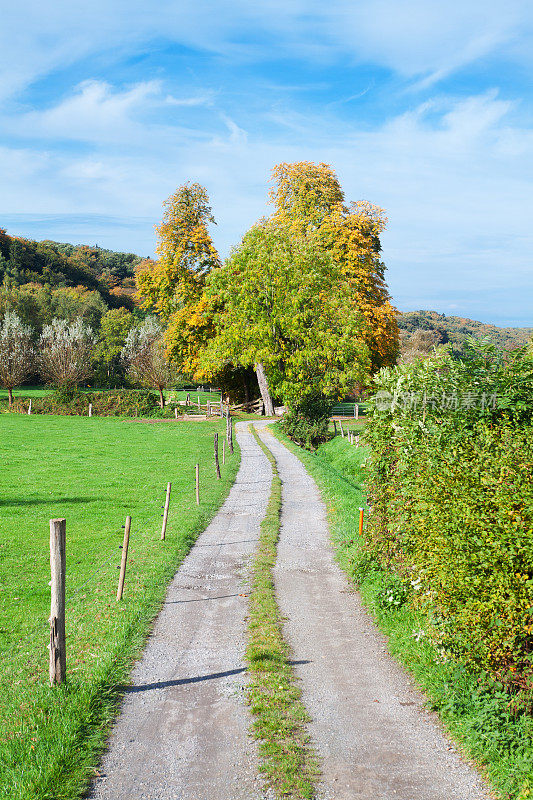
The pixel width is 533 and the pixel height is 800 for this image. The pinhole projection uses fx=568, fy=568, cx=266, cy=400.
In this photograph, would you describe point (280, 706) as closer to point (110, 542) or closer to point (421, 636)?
point (421, 636)

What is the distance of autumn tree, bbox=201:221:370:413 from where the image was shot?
3856cm

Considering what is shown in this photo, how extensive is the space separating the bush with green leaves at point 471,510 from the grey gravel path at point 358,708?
0.95 meters

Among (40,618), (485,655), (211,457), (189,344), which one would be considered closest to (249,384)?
(189,344)

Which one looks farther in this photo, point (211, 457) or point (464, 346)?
point (211, 457)

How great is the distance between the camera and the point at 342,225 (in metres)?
46.2

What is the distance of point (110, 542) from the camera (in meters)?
14.9

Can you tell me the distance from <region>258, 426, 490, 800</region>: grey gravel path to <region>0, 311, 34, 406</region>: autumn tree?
53947 mm

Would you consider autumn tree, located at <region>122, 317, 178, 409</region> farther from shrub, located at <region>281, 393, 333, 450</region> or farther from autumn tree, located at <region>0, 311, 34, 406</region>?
shrub, located at <region>281, 393, 333, 450</region>

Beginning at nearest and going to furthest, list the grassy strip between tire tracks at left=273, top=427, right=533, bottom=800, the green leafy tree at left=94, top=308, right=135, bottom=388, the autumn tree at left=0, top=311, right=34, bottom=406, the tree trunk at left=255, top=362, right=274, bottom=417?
the grassy strip between tire tracks at left=273, top=427, right=533, bottom=800 < the tree trunk at left=255, top=362, right=274, bottom=417 < the autumn tree at left=0, top=311, right=34, bottom=406 < the green leafy tree at left=94, top=308, right=135, bottom=388

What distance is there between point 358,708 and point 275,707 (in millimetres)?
1023

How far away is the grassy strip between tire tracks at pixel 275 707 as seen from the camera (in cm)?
559

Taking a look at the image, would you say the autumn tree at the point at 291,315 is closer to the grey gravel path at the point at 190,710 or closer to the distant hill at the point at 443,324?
the grey gravel path at the point at 190,710

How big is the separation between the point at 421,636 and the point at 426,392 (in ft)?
11.4

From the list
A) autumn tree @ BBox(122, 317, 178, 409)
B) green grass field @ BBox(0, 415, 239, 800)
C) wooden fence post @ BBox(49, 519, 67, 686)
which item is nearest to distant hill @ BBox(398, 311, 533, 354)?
autumn tree @ BBox(122, 317, 178, 409)
